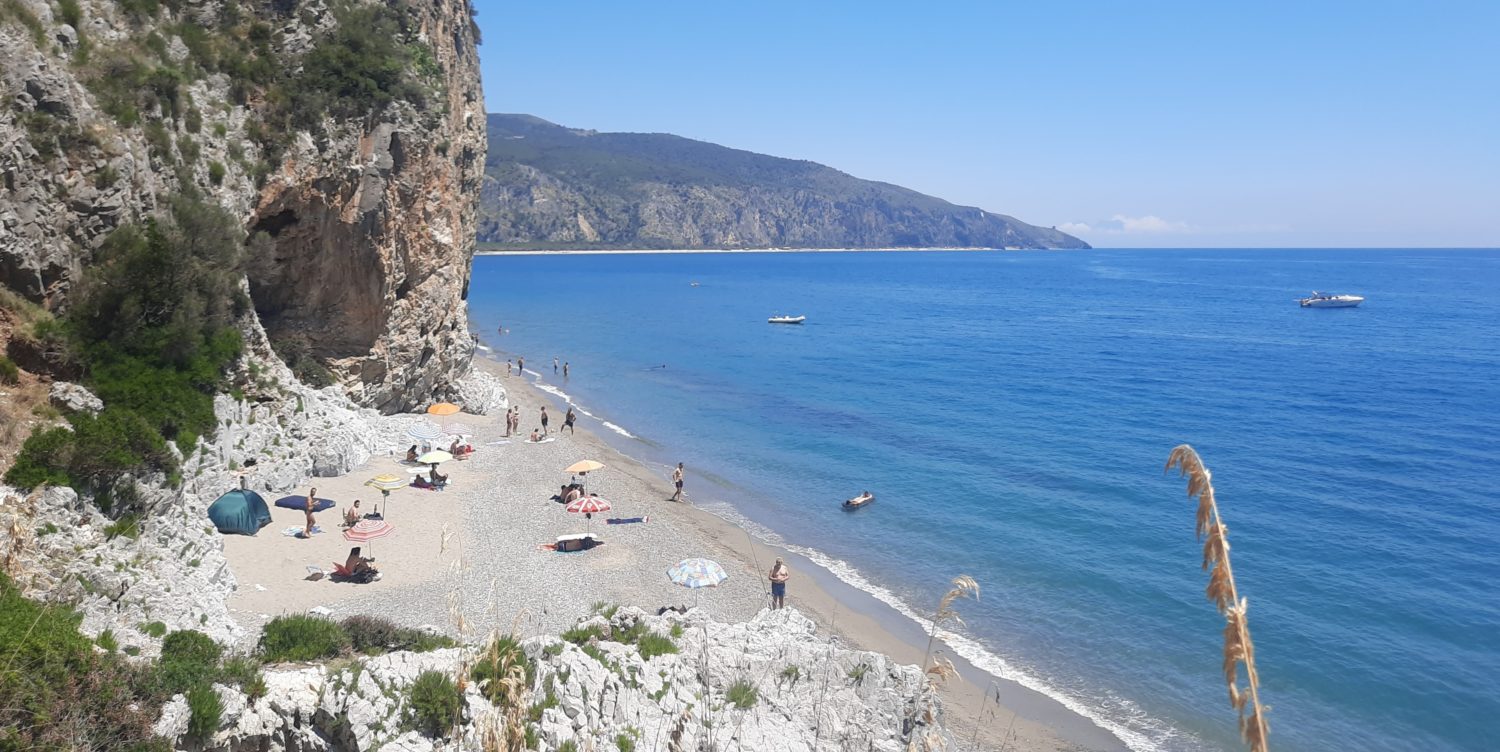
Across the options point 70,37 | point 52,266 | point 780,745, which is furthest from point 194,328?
point 780,745

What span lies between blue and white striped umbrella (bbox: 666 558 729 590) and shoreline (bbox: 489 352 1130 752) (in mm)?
2539

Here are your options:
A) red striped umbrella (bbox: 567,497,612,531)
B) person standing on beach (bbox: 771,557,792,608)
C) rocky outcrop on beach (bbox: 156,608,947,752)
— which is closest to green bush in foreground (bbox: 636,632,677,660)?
rocky outcrop on beach (bbox: 156,608,947,752)

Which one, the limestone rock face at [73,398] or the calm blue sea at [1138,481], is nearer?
the limestone rock face at [73,398]

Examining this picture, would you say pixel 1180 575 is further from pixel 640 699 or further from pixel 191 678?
pixel 191 678

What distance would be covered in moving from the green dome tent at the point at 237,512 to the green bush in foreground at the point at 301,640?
728cm

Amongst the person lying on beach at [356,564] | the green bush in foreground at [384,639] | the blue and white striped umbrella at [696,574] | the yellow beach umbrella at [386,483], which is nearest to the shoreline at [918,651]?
the blue and white striped umbrella at [696,574]

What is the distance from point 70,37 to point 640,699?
1728 cm

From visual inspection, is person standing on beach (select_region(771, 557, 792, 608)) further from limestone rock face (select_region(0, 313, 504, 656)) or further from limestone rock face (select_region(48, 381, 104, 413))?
limestone rock face (select_region(48, 381, 104, 413))

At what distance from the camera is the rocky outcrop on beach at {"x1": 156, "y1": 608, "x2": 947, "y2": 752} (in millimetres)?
8891

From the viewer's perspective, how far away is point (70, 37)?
17.1 metres

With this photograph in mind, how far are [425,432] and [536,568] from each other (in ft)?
32.5

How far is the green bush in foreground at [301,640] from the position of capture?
1041 centimetres

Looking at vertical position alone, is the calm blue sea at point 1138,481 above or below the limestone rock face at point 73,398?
below

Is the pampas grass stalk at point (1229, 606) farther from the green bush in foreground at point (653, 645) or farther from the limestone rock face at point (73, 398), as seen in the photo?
the limestone rock face at point (73, 398)
